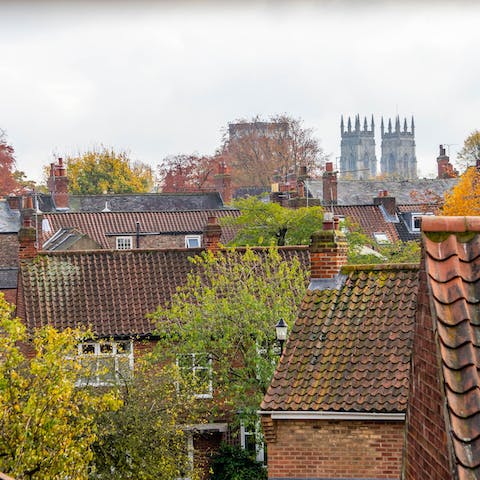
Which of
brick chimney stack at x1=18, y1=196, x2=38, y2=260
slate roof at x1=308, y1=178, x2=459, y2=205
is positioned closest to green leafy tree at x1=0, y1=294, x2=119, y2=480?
brick chimney stack at x1=18, y1=196, x2=38, y2=260

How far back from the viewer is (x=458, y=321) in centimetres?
616

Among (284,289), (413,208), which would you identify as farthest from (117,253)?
(413,208)

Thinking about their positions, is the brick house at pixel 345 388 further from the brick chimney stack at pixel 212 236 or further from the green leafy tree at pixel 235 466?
the brick chimney stack at pixel 212 236

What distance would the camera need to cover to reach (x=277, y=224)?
44375 millimetres

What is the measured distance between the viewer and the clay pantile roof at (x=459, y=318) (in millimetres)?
5602

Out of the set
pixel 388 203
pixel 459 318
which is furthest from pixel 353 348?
pixel 388 203

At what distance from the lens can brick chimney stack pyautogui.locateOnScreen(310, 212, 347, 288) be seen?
1838 cm

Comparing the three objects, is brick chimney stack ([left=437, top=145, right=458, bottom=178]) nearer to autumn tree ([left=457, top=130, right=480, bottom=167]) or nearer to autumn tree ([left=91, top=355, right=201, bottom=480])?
autumn tree ([left=457, top=130, right=480, bottom=167])

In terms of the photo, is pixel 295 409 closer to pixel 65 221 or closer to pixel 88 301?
pixel 88 301

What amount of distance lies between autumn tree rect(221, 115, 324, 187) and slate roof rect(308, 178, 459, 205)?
1364 inches

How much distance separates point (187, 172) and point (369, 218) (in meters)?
47.6

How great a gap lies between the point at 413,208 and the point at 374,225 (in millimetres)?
5946

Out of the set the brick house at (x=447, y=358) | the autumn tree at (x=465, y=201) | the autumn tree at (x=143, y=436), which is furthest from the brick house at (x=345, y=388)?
the autumn tree at (x=465, y=201)

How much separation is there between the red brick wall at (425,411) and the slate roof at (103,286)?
23756mm
